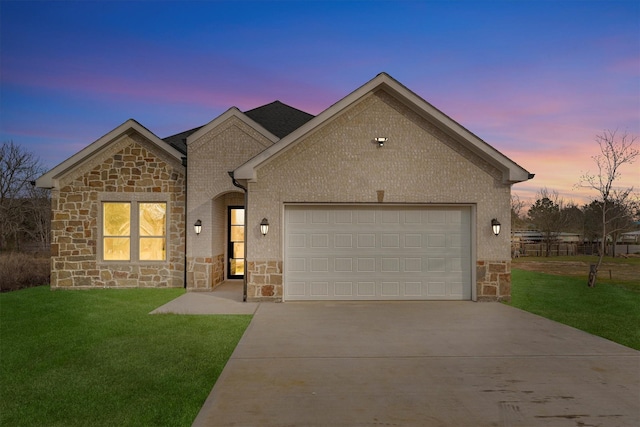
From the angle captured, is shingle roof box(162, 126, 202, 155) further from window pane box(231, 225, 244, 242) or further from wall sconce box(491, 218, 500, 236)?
wall sconce box(491, 218, 500, 236)

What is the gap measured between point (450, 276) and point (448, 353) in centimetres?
449

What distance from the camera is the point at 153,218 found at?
1206cm

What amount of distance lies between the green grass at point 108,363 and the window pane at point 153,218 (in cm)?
345

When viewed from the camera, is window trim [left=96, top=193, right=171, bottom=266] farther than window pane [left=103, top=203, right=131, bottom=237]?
No

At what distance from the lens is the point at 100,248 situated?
11.8m

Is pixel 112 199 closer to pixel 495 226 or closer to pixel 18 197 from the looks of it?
pixel 495 226

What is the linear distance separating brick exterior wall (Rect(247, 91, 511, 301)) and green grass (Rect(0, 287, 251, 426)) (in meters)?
2.79

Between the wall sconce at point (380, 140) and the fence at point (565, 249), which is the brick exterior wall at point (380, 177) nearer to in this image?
the wall sconce at point (380, 140)

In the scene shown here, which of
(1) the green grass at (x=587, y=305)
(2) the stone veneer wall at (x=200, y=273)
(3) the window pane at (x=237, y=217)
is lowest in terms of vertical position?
(1) the green grass at (x=587, y=305)

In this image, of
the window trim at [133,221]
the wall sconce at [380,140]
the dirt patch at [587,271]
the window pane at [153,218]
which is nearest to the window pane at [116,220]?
the window trim at [133,221]

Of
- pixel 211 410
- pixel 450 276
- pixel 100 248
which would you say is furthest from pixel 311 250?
pixel 100 248

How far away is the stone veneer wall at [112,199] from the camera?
11695 mm

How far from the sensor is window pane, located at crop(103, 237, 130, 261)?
11.9 metres

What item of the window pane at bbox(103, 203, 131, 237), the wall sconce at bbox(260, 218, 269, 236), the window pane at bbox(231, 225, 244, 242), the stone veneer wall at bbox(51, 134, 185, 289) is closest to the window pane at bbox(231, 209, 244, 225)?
the window pane at bbox(231, 225, 244, 242)
